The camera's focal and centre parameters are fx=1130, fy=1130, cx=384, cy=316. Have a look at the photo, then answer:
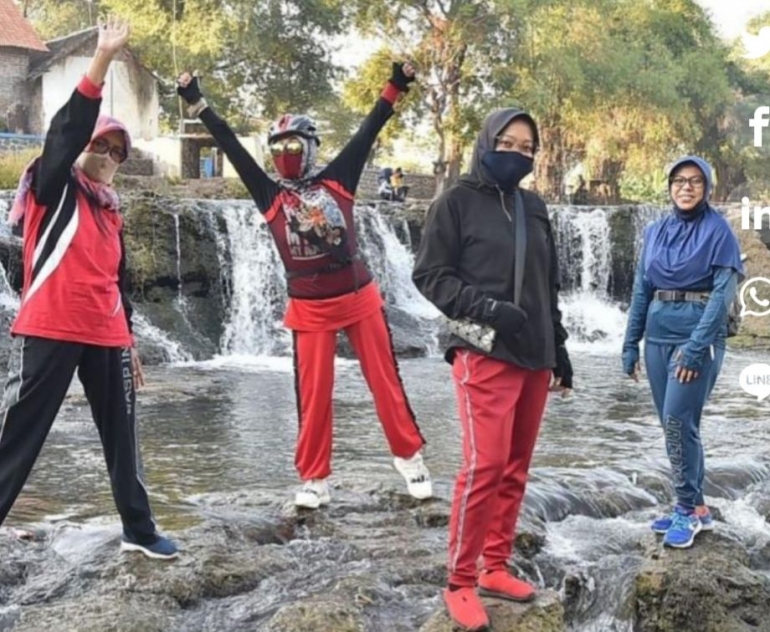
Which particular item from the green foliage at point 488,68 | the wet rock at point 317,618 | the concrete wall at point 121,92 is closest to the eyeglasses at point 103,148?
the wet rock at point 317,618

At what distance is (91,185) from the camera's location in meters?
4.14

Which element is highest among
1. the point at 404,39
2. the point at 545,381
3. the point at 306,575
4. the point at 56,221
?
the point at 404,39

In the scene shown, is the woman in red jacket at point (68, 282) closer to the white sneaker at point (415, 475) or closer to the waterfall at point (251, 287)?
the white sneaker at point (415, 475)

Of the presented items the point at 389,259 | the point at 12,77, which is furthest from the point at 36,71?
the point at 389,259

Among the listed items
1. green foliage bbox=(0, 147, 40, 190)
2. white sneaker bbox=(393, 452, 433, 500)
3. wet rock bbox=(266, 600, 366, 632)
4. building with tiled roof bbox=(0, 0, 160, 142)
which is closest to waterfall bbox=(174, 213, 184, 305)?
green foliage bbox=(0, 147, 40, 190)

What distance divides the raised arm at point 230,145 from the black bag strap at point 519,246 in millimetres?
1511

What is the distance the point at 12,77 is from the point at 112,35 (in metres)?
33.9

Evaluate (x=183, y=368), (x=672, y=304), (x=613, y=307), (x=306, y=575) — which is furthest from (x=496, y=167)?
(x=613, y=307)

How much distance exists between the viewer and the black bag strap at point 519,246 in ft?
12.3

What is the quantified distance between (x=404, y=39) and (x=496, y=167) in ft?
98.6

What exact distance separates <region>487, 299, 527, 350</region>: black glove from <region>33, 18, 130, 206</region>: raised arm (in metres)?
1.49

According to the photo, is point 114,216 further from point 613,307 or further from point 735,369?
point 613,307

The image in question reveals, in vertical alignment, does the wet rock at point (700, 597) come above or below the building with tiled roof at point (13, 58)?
below

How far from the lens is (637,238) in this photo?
77.0ft
